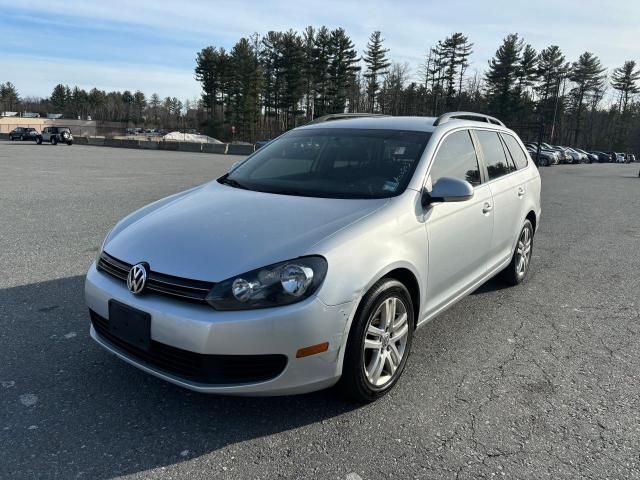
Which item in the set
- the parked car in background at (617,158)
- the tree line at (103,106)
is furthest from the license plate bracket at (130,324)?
the tree line at (103,106)

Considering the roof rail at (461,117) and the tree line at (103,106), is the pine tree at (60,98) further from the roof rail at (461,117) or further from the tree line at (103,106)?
the roof rail at (461,117)

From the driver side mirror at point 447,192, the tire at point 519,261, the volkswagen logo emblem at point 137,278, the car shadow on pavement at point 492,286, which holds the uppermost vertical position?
the driver side mirror at point 447,192

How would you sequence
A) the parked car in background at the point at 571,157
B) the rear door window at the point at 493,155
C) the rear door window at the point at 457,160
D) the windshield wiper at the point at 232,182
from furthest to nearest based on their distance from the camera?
the parked car in background at the point at 571,157 < the rear door window at the point at 493,155 < the windshield wiper at the point at 232,182 < the rear door window at the point at 457,160

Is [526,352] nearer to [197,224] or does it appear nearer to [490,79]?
[197,224]

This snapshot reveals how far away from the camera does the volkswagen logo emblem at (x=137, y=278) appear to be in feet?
8.91

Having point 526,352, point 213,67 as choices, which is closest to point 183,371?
point 526,352

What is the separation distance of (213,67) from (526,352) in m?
86.1

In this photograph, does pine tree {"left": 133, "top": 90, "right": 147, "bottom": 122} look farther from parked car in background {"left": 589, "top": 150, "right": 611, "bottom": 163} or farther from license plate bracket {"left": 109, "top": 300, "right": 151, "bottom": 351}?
license plate bracket {"left": 109, "top": 300, "right": 151, "bottom": 351}

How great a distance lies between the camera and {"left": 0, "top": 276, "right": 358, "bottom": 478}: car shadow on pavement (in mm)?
2496

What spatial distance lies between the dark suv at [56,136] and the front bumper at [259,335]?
50421 millimetres

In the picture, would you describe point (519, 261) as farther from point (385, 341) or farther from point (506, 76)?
point (506, 76)

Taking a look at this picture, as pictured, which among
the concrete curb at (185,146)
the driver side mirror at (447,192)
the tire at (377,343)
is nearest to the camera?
the tire at (377,343)

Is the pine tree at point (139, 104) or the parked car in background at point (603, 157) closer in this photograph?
the parked car in background at point (603, 157)

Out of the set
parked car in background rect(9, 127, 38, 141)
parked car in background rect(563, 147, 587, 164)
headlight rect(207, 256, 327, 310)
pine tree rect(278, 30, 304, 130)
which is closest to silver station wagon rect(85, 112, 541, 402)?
headlight rect(207, 256, 327, 310)
